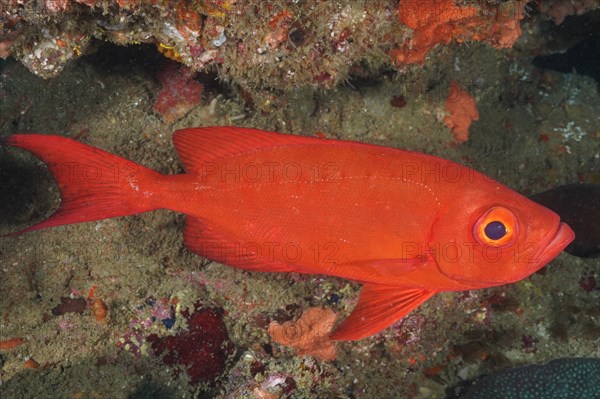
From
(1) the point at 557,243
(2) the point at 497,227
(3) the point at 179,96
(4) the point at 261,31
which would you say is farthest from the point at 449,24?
(3) the point at 179,96

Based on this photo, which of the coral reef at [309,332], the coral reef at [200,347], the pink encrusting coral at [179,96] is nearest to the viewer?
the coral reef at [200,347]

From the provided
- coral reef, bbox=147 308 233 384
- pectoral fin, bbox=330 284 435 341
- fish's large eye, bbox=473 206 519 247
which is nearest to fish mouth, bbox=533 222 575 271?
fish's large eye, bbox=473 206 519 247

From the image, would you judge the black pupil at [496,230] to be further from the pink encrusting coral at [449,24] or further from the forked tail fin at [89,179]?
the forked tail fin at [89,179]

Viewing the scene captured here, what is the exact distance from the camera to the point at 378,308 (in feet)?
10.7

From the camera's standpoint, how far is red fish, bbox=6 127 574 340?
116 inches

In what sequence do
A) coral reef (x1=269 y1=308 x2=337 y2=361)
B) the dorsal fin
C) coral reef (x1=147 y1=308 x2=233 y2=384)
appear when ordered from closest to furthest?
the dorsal fin
coral reef (x1=147 y1=308 x2=233 y2=384)
coral reef (x1=269 y1=308 x2=337 y2=361)

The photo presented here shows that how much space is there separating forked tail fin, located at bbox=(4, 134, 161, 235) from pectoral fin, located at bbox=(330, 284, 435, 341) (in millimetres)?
1668

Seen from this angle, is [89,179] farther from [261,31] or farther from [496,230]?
[496,230]

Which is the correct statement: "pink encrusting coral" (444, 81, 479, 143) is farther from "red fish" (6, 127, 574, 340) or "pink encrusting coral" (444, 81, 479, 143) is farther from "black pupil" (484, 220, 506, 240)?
"black pupil" (484, 220, 506, 240)

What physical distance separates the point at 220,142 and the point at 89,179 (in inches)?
35.1

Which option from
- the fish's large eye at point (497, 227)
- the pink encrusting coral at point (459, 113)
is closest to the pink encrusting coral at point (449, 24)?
the pink encrusting coral at point (459, 113)

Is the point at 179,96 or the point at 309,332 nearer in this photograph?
the point at 309,332

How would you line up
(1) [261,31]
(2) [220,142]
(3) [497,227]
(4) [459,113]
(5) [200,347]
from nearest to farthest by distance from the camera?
(3) [497,227]
(2) [220,142]
(1) [261,31]
(5) [200,347]
(4) [459,113]

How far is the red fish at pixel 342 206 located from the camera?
9.71 feet
